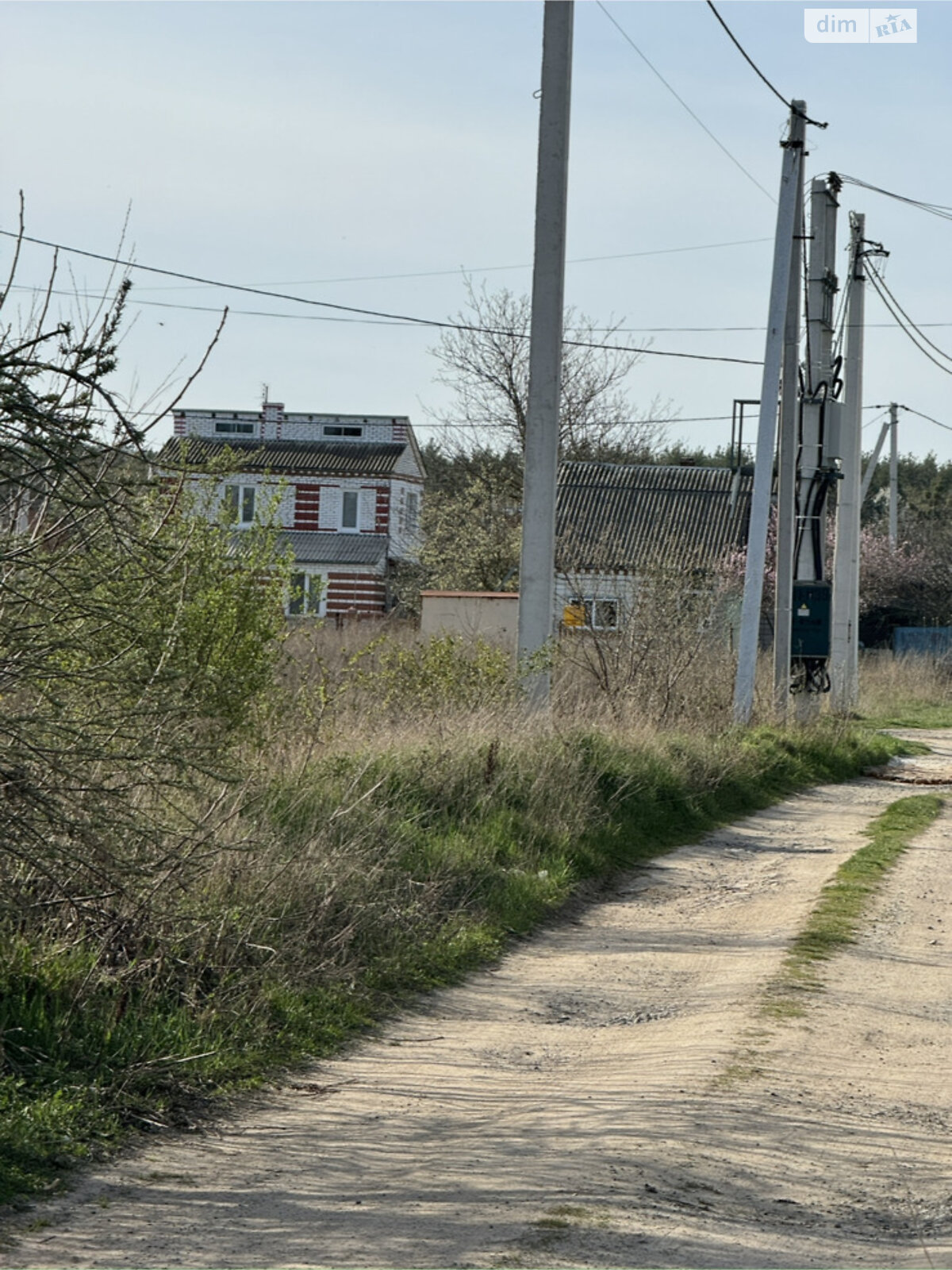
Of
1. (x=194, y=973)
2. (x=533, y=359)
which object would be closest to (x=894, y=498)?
(x=533, y=359)

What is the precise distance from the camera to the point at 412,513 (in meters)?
57.2

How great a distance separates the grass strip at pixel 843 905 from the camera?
8211 mm

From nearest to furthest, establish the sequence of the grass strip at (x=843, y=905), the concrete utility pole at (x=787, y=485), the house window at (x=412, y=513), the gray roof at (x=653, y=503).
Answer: the grass strip at (x=843, y=905) < the concrete utility pole at (x=787, y=485) < the gray roof at (x=653, y=503) < the house window at (x=412, y=513)

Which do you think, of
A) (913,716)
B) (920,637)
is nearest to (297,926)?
(913,716)

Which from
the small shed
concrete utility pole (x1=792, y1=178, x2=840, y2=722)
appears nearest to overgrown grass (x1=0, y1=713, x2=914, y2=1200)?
the small shed

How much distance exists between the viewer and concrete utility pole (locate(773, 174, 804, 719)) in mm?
21766

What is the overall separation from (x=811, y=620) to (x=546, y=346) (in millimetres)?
9321

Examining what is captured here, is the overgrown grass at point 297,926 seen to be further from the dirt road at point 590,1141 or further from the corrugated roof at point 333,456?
the corrugated roof at point 333,456

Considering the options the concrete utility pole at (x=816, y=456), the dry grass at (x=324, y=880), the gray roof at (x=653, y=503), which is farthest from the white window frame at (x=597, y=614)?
the gray roof at (x=653, y=503)

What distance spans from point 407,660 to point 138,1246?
36.6ft

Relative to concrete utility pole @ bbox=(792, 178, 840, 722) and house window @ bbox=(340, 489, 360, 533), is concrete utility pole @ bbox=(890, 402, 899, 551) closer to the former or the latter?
house window @ bbox=(340, 489, 360, 533)

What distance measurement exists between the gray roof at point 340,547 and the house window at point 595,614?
3706 cm

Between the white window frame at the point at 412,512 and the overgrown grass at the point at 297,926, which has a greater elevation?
the white window frame at the point at 412,512

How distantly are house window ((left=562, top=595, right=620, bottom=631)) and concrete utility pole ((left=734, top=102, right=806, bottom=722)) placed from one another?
1.69 m
